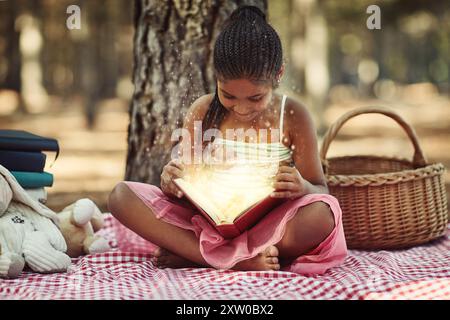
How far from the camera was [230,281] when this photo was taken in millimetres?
2709

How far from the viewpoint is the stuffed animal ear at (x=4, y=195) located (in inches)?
114

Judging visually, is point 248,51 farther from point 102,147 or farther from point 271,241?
point 102,147

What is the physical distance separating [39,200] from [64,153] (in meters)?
7.82

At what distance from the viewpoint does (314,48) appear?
39.0ft

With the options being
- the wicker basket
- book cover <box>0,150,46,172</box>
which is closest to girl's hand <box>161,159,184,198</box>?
book cover <box>0,150,46,172</box>

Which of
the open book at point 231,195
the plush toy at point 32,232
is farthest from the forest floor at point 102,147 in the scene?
the open book at point 231,195

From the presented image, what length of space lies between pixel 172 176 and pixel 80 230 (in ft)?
2.03

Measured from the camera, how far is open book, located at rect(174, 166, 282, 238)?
2793 millimetres

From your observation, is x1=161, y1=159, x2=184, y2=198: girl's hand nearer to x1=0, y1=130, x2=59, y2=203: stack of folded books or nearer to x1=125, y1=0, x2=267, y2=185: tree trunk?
x1=0, y1=130, x2=59, y2=203: stack of folded books

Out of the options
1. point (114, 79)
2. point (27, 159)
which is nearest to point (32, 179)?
point (27, 159)

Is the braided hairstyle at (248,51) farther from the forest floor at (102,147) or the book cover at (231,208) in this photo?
the forest floor at (102,147)
